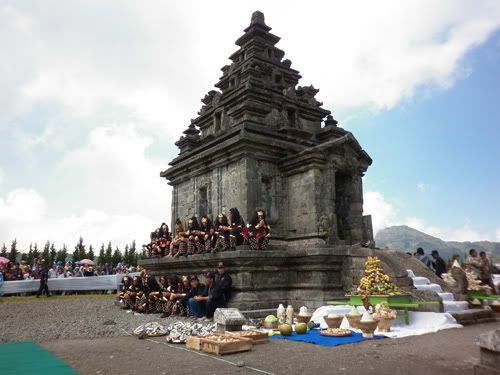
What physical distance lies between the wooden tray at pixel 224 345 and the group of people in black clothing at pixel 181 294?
4032mm

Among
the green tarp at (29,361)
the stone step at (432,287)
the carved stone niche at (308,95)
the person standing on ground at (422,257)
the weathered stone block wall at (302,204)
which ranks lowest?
the green tarp at (29,361)

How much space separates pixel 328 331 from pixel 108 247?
43.0 meters

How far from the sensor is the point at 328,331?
9.27 m

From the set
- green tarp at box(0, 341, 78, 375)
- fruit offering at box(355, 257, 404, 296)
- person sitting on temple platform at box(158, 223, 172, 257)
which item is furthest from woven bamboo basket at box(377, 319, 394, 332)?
person sitting on temple platform at box(158, 223, 172, 257)

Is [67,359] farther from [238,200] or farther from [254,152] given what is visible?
[254,152]

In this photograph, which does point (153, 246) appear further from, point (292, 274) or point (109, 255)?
point (109, 255)

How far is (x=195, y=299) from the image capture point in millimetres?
12602

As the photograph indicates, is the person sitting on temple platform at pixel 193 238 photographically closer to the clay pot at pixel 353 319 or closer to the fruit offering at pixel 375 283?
the fruit offering at pixel 375 283

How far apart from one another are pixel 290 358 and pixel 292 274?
6.57m

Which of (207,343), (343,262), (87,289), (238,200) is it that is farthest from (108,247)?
(207,343)

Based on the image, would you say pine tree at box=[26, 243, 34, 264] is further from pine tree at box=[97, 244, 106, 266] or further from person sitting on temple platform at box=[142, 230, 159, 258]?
person sitting on temple platform at box=[142, 230, 159, 258]

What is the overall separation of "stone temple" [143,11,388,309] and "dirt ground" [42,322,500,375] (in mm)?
4088

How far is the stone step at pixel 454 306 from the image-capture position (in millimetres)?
11627

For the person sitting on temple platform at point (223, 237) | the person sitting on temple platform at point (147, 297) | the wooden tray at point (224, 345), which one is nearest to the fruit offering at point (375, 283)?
the person sitting on temple platform at point (223, 237)
